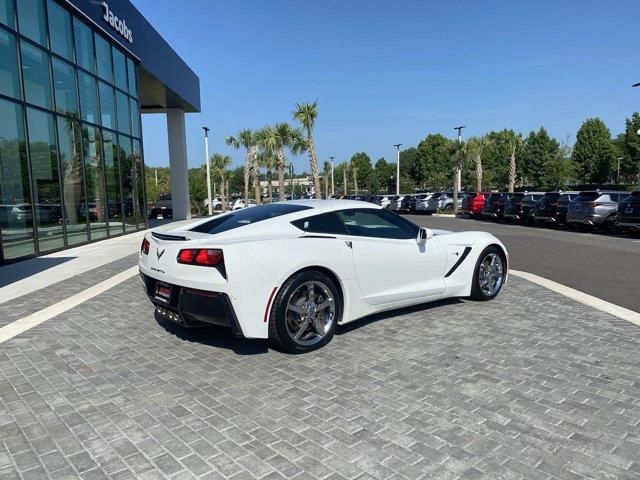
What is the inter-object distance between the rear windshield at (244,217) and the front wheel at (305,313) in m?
0.84

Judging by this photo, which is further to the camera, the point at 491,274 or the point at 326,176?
the point at 326,176

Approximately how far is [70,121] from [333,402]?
1268 cm

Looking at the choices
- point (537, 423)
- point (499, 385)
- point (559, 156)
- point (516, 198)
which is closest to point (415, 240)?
point (499, 385)

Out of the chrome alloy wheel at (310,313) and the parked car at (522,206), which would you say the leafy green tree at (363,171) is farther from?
the chrome alloy wheel at (310,313)

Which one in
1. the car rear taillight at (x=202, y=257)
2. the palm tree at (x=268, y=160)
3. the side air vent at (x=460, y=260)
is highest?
the palm tree at (x=268, y=160)

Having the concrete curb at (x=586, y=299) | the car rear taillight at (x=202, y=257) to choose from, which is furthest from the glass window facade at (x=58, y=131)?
the concrete curb at (x=586, y=299)

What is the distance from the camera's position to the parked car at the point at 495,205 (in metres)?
24.8

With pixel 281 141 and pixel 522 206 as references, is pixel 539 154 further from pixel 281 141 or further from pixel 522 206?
pixel 522 206

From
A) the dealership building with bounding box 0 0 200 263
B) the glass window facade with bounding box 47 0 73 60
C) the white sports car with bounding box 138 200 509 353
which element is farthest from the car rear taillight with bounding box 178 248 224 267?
the glass window facade with bounding box 47 0 73 60

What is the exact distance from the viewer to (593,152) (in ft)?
209

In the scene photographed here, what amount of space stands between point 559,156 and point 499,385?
69588 millimetres

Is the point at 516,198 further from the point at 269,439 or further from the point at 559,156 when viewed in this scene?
the point at 559,156

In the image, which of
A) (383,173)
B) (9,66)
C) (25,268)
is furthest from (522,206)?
(383,173)

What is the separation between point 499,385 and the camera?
3699 millimetres
